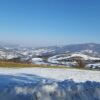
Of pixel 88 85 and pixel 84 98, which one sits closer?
pixel 84 98

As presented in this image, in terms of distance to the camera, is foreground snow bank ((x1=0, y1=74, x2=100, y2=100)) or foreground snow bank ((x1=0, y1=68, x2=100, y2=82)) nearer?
foreground snow bank ((x1=0, y1=74, x2=100, y2=100))

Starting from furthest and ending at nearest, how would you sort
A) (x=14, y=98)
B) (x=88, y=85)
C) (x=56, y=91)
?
1. (x=88, y=85)
2. (x=56, y=91)
3. (x=14, y=98)

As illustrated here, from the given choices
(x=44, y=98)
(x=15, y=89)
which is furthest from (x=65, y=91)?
(x=15, y=89)

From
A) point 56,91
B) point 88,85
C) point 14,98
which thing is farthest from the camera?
point 88,85

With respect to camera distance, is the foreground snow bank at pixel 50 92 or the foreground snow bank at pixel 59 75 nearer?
the foreground snow bank at pixel 50 92

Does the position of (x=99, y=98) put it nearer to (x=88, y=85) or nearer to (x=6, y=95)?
(x=88, y=85)

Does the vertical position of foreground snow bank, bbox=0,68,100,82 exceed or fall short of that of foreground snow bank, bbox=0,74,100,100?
it exceeds it

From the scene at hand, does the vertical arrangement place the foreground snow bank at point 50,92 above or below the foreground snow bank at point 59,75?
below

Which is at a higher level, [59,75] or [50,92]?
[59,75]

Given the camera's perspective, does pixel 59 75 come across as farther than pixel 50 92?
Yes
